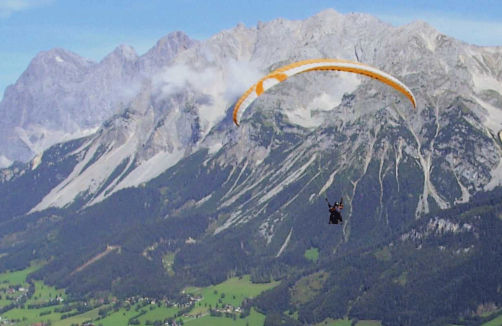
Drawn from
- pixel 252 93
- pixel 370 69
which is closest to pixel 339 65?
pixel 370 69

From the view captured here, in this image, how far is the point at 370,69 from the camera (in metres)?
128

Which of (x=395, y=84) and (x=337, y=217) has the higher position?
(x=395, y=84)

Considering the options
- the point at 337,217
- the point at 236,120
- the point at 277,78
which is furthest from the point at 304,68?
the point at 337,217

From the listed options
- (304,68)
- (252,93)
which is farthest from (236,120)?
(304,68)

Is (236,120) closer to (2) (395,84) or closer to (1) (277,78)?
(1) (277,78)

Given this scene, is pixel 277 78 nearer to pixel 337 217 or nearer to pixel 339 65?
pixel 339 65

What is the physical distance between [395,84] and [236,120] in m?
23.1

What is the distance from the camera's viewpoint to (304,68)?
414ft

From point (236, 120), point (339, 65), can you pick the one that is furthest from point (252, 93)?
point (339, 65)

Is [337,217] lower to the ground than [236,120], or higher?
lower

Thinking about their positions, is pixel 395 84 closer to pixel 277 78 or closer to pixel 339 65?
pixel 339 65

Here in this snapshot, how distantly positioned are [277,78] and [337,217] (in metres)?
20.6

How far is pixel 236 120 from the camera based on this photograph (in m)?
122

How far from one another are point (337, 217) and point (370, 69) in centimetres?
2026
